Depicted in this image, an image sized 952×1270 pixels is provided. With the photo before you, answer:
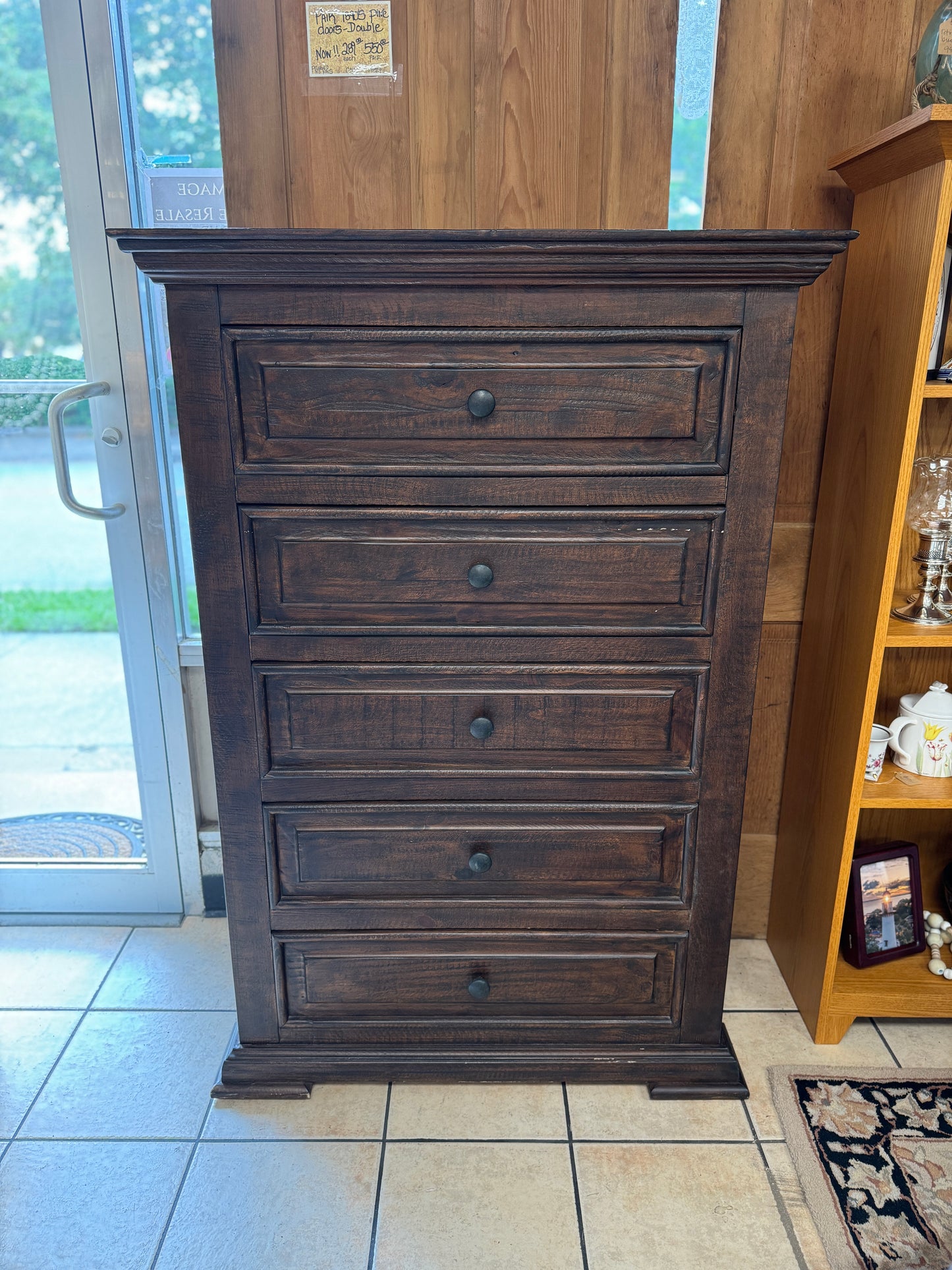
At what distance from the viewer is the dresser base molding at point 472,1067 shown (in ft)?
5.48

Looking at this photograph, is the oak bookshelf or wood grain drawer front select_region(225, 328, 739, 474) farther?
the oak bookshelf

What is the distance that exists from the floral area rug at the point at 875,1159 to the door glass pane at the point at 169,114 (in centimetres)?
191

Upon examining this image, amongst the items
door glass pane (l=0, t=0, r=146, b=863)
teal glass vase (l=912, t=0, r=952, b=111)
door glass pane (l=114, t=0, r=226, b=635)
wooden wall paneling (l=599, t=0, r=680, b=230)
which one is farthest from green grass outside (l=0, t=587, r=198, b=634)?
teal glass vase (l=912, t=0, r=952, b=111)

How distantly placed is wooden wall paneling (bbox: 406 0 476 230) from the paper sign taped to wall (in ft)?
0.14

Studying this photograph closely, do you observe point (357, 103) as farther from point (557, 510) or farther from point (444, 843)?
A: point (444, 843)

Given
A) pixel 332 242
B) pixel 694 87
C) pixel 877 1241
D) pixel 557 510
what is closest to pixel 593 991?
pixel 877 1241

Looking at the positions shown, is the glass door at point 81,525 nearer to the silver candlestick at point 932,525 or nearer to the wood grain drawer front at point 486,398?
the wood grain drawer front at point 486,398

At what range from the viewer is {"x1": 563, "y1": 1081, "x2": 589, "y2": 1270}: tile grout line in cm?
139

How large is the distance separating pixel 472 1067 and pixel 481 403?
115cm

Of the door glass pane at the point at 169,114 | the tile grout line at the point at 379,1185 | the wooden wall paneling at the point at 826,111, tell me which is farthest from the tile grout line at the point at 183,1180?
the wooden wall paneling at the point at 826,111

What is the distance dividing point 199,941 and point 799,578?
4.93ft

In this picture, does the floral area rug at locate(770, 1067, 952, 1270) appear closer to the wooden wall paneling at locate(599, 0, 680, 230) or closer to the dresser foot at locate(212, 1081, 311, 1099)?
the dresser foot at locate(212, 1081, 311, 1099)

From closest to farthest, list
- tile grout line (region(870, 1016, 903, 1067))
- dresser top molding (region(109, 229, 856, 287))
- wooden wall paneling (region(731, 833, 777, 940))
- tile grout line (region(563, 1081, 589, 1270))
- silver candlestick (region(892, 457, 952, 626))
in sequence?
1. dresser top molding (region(109, 229, 856, 287))
2. tile grout line (region(563, 1081, 589, 1270))
3. silver candlestick (region(892, 457, 952, 626))
4. tile grout line (region(870, 1016, 903, 1067))
5. wooden wall paneling (region(731, 833, 777, 940))

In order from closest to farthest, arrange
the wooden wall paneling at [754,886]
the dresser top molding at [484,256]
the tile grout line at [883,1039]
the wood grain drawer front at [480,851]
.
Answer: the dresser top molding at [484,256], the wood grain drawer front at [480,851], the tile grout line at [883,1039], the wooden wall paneling at [754,886]
